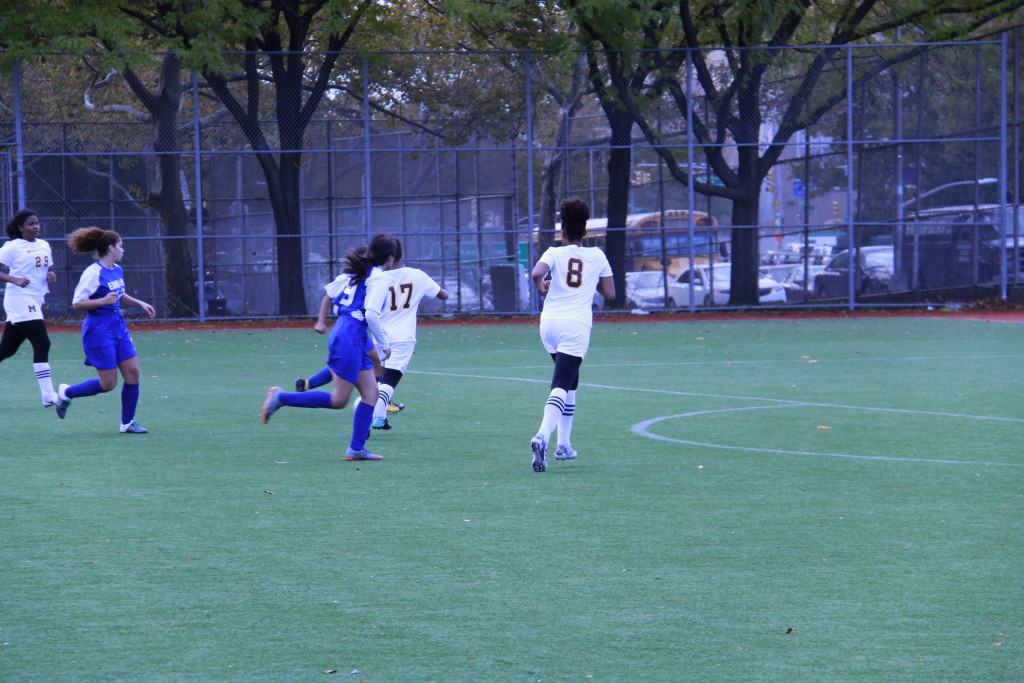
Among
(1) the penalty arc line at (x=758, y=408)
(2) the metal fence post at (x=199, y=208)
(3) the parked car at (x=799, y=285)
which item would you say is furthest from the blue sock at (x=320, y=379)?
(3) the parked car at (x=799, y=285)

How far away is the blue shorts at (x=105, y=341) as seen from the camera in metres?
9.66

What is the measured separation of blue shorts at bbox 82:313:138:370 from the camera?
9.66m

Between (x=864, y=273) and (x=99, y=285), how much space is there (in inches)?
745

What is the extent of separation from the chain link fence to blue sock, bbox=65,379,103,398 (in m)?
14.2

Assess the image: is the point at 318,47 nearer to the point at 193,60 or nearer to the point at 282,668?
the point at 193,60

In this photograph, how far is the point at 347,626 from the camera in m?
4.64

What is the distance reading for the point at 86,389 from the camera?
393 inches

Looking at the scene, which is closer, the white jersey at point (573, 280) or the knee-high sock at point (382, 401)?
the white jersey at point (573, 280)

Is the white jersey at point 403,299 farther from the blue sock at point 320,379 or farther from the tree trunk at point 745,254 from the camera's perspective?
the tree trunk at point 745,254

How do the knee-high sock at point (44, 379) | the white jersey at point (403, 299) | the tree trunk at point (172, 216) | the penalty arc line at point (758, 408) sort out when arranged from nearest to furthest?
the penalty arc line at point (758, 408) → the white jersey at point (403, 299) → the knee-high sock at point (44, 379) → the tree trunk at point (172, 216)

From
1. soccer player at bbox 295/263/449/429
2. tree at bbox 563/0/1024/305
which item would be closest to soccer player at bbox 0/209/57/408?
soccer player at bbox 295/263/449/429

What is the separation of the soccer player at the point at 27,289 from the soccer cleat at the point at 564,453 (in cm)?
556

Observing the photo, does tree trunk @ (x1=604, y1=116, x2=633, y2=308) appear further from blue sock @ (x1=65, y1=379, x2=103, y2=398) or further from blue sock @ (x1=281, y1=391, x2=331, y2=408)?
blue sock @ (x1=281, y1=391, x2=331, y2=408)

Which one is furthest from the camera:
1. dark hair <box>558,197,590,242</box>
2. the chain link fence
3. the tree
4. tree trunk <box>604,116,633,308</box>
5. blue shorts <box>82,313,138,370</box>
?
tree trunk <box>604,116,633,308</box>
